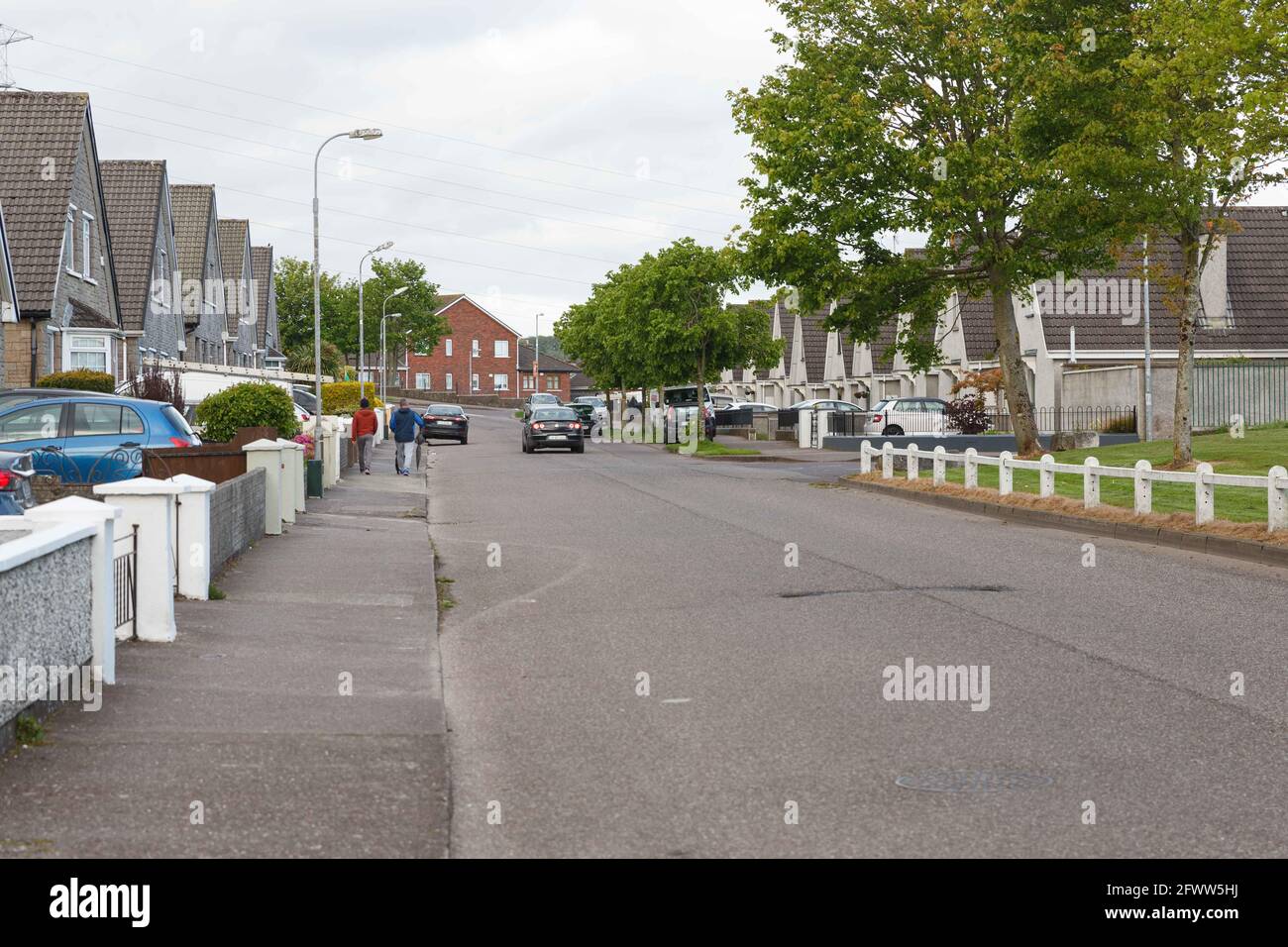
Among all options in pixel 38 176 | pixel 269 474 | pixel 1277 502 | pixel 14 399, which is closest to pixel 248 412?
pixel 14 399

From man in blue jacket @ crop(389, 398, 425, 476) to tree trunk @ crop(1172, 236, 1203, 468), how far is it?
16868 mm

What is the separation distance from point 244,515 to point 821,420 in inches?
1519

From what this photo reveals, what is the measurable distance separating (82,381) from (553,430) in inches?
762

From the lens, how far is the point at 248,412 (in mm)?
23953

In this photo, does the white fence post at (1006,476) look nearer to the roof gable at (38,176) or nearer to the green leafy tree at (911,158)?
the green leafy tree at (911,158)

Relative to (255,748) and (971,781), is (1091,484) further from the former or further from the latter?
(255,748)

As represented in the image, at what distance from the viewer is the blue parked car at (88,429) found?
16797mm

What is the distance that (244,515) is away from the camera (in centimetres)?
1530

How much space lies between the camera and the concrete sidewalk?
5527 mm

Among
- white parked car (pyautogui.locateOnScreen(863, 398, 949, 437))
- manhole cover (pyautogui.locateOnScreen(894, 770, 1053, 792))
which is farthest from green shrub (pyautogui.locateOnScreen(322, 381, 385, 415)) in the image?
manhole cover (pyautogui.locateOnScreen(894, 770, 1053, 792))

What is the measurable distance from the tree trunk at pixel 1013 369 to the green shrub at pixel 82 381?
60.3 feet

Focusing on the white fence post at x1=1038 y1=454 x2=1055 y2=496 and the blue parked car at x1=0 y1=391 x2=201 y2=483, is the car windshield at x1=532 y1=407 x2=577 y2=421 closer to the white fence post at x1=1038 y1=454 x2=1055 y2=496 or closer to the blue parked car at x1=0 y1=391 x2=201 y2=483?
the white fence post at x1=1038 y1=454 x2=1055 y2=496

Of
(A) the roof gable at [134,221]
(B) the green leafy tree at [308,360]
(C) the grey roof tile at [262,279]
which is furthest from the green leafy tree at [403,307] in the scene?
(A) the roof gable at [134,221]
